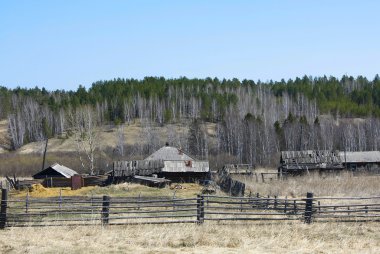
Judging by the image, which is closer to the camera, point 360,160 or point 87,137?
point 360,160

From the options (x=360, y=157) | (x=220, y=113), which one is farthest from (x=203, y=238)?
(x=220, y=113)

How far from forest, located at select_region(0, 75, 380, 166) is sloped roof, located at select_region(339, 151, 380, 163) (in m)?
17.8

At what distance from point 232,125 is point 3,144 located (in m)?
43.6

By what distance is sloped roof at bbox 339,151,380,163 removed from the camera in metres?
67.9

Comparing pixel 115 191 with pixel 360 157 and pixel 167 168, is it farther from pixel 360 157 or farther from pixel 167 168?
pixel 360 157

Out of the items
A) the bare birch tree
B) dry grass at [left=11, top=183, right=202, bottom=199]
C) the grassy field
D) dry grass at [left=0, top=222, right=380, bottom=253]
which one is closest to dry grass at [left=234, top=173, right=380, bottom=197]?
dry grass at [left=11, top=183, right=202, bottom=199]

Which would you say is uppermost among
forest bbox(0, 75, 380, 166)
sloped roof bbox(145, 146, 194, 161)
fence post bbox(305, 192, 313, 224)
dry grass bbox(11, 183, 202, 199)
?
forest bbox(0, 75, 380, 166)

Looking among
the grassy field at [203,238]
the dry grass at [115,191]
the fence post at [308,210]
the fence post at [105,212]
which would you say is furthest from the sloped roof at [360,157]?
the fence post at [105,212]

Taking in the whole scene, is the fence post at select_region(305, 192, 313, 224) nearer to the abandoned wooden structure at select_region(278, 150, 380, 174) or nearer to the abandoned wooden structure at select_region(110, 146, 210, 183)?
the abandoned wooden structure at select_region(110, 146, 210, 183)

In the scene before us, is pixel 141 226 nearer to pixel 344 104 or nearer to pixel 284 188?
pixel 284 188

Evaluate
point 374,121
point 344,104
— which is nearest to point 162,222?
point 374,121

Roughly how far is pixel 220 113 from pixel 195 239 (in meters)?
103

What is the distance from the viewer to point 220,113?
119438mm

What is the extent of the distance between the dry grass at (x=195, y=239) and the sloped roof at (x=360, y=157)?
160 feet
